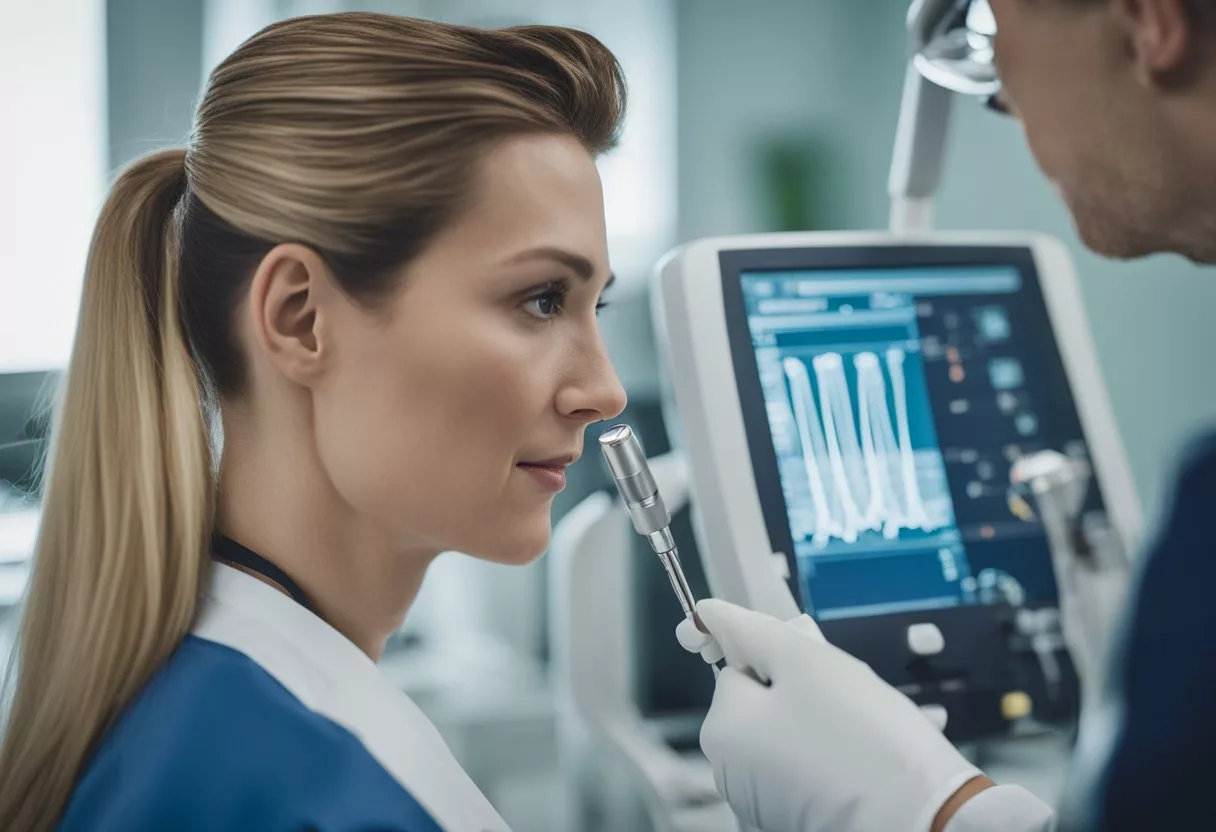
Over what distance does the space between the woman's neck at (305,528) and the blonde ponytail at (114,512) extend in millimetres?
28

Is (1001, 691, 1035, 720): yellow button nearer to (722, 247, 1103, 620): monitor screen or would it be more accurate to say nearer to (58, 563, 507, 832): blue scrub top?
(722, 247, 1103, 620): monitor screen

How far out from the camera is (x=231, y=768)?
657mm

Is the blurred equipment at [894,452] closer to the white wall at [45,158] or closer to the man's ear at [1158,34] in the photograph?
the man's ear at [1158,34]

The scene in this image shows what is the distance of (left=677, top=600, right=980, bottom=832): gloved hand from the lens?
0.74 m

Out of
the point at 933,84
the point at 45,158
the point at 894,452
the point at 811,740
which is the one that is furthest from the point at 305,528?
the point at 45,158

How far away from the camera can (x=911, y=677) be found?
3.15 feet

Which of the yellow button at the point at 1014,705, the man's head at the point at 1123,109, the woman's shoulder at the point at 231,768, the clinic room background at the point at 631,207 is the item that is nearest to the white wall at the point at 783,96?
the clinic room background at the point at 631,207

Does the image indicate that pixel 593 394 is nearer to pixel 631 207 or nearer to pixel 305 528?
pixel 305 528

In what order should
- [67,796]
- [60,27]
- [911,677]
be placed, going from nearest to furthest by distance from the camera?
[67,796], [911,677], [60,27]

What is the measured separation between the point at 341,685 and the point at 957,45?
78 centimetres

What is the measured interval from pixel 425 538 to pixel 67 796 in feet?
0.96

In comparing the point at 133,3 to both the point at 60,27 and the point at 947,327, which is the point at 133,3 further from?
the point at 947,327

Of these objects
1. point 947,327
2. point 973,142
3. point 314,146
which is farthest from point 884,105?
point 314,146

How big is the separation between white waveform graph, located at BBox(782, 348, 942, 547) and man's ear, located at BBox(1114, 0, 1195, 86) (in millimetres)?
423
